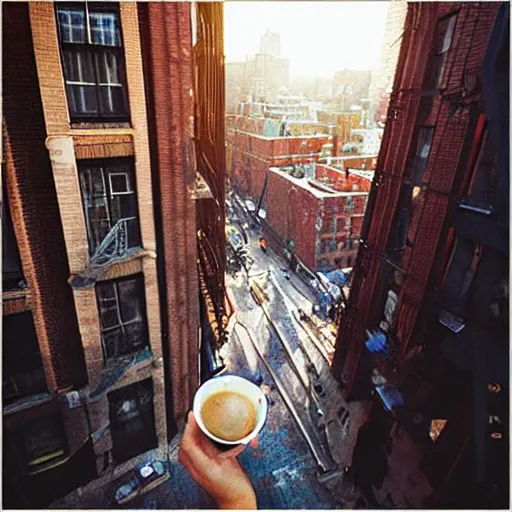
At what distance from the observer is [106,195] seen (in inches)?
273

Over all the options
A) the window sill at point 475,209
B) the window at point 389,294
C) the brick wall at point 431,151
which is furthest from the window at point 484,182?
the window at point 389,294

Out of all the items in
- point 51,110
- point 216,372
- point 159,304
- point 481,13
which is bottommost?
point 216,372

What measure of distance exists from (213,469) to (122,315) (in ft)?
13.0

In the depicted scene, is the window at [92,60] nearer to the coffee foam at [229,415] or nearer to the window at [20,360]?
the window at [20,360]

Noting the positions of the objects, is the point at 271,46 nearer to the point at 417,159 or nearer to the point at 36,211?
the point at 417,159

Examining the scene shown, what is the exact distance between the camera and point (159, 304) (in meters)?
8.51

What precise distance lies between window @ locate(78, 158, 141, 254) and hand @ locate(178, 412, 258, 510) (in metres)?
4.25

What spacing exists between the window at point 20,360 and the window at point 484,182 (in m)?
9.74

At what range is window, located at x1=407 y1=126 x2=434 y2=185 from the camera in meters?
8.99

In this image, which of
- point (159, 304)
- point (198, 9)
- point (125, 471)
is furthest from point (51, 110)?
point (125, 471)

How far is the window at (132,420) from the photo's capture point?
8742mm

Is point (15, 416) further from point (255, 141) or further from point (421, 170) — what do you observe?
point (255, 141)

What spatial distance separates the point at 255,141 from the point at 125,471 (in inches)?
1204

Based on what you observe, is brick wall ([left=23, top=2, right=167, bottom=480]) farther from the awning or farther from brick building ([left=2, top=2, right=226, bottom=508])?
the awning
